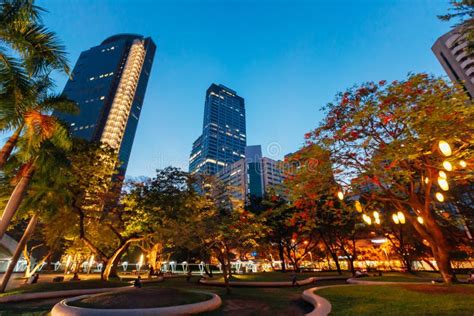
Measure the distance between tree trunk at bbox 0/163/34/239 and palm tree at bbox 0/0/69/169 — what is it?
4.28m

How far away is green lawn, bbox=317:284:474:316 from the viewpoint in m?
8.83

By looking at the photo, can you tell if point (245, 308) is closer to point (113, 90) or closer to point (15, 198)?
point (15, 198)

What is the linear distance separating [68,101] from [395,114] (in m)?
16.9

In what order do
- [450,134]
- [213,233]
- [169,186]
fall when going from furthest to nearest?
[169,186]
[213,233]
[450,134]

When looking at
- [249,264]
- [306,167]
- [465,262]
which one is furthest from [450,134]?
[249,264]

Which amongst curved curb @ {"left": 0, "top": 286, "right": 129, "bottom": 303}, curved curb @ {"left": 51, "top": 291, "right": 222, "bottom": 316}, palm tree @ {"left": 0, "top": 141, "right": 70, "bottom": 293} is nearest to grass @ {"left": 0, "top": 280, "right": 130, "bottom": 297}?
curved curb @ {"left": 0, "top": 286, "right": 129, "bottom": 303}

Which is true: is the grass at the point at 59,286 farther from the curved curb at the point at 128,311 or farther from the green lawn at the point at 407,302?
the green lawn at the point at 407,302

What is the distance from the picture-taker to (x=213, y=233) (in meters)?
17.9

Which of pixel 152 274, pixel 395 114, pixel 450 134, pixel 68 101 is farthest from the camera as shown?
pixel 152 274

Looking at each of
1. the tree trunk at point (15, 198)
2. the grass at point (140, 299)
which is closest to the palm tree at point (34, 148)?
the tree trunk at point (15, 198)

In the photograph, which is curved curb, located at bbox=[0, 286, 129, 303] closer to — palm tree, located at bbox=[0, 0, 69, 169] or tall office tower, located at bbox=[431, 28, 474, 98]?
palm tree, located at bbox=[0, 0, 69, 169]

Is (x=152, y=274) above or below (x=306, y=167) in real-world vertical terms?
below

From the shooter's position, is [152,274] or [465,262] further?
[465,262]

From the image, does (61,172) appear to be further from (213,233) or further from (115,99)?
(115,99)
